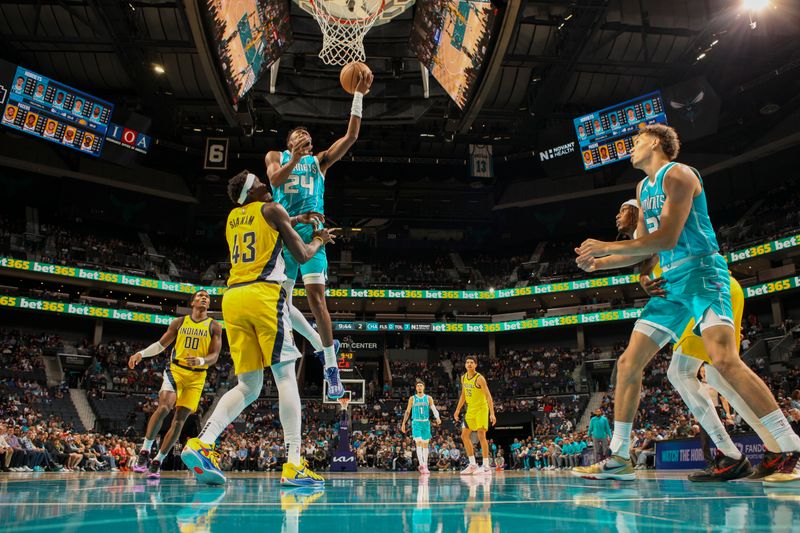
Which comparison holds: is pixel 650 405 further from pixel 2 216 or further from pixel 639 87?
pixel 2 216

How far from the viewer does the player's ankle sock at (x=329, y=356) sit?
20.5 ft

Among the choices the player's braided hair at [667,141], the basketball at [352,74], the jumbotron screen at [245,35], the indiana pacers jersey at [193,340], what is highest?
the jumbotron screen at [245,35]

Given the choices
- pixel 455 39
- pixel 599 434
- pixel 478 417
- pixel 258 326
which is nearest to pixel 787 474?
pixel 258 326

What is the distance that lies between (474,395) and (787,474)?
8019 mm

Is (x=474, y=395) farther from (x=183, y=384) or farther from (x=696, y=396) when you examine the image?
(x=696, y=396)

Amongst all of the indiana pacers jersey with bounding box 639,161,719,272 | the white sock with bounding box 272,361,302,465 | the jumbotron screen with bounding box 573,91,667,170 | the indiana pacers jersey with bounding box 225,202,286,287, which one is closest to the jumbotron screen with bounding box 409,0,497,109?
the jumbotron screen with bounding box 573,91,667,170

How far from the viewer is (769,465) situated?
13.5 feet

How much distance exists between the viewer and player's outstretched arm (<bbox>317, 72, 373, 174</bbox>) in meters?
6.28

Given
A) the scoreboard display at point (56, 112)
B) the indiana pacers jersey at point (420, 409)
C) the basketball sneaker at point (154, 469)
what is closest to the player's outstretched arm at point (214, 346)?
the basketball sneaker at point (154, 469)

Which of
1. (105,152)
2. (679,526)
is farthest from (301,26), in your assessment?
(679,526)

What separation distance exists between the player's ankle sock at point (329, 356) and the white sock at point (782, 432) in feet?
12.8

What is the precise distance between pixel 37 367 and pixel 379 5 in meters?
28.0

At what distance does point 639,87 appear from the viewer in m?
32.1

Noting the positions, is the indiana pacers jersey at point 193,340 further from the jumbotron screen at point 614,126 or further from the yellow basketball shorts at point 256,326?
the jumbotron screen at point 614,126
